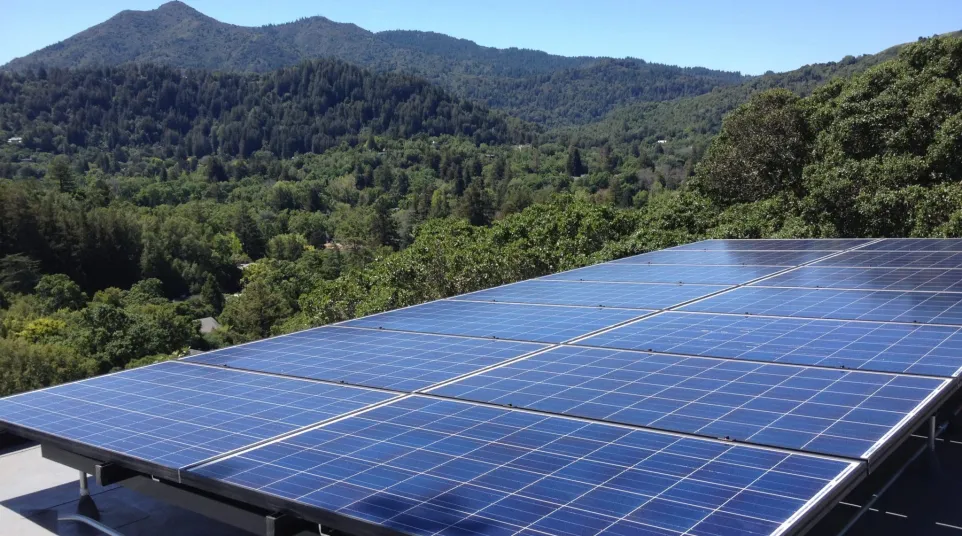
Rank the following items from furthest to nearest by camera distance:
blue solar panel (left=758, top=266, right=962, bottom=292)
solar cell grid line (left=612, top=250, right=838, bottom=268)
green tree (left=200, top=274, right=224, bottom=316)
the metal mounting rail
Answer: green tree (left=200, top=274, right=224, bottom=316) → solar cell grid line (left=612, top=250, right=838, bottom=268) → blue solar panel (left=758, top=266, right=962, bottom=292) → the metal mounting rail

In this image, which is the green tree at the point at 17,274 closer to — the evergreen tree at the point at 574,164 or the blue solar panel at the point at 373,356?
the blue solar panel at the point at 373,356

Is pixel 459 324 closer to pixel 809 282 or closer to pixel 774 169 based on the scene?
pixel 809 282

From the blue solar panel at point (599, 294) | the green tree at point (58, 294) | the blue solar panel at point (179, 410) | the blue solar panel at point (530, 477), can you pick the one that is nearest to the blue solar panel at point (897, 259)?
the blue solar panel at point (599, 294)

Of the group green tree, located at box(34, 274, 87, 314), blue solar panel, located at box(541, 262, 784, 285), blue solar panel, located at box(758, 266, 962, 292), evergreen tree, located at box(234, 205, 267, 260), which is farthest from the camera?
evergreen tree, located at box(234, 205, 267, 260)

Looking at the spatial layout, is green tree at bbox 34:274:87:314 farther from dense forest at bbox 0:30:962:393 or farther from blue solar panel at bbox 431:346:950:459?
blue solar panel at bbox 431:346:950:459

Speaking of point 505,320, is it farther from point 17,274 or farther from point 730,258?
point 17,274

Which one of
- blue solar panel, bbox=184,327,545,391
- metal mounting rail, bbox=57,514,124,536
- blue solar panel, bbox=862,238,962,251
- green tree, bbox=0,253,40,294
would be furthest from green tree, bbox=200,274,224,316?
metal mounting rail, bbox=57,514,124,536

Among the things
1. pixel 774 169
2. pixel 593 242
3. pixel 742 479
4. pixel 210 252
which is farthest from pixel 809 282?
pixel 210 252
